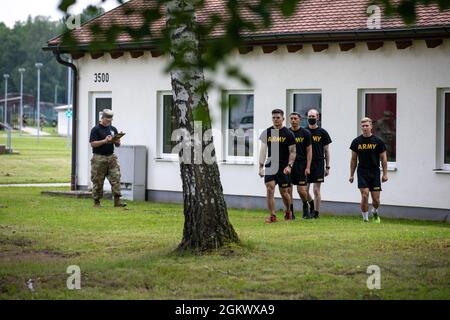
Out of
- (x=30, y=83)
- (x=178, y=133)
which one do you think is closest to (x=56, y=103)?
(x=30, y=83)

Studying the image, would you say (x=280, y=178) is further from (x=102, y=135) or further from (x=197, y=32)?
(x=197, y=32)

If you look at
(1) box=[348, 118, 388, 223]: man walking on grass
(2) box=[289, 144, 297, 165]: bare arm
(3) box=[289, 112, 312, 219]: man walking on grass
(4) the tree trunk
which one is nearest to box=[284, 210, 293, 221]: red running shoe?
(3) box=[289, 112, 312, 219]: man walking on grass

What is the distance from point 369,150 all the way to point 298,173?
130cm

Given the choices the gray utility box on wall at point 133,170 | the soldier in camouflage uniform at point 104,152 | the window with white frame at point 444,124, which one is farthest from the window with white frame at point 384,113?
the gray utility box on wall at point 133,170

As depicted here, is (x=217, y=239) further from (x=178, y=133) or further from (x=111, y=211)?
(x=111, y=211)

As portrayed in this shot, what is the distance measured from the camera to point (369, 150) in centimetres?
1759

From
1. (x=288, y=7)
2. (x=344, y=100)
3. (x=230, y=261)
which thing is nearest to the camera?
(x=288, y=7)

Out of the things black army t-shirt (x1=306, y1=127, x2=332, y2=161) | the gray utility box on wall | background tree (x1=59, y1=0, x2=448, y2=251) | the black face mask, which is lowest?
the gray utility box on wall

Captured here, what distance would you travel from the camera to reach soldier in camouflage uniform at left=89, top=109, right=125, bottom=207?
20.2 metres

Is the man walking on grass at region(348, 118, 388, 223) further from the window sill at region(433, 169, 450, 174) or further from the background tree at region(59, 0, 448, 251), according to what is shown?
the background tree at region(59, 0, 448, 251)

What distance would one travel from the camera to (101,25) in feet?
21.2

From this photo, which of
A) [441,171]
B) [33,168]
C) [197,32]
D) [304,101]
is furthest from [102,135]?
[33,168]

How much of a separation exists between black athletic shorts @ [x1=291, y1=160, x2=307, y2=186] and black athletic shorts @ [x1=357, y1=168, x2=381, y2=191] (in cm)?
99

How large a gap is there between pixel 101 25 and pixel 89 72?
61.3 ft
